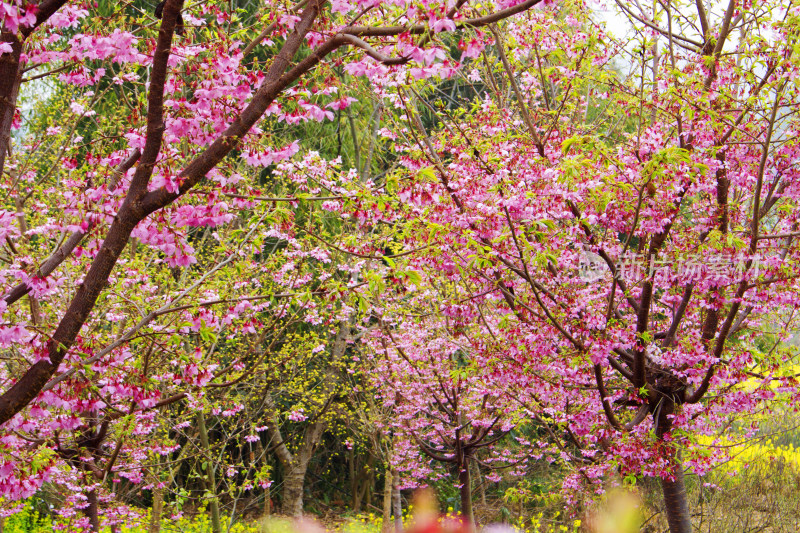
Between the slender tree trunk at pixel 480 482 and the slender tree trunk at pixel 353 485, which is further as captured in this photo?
the slender tree trunk at pixel 353 485

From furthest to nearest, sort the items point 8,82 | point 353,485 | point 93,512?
point 353,485, point 93,512, point 8,82

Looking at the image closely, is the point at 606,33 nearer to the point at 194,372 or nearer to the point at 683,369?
the point at 683,369

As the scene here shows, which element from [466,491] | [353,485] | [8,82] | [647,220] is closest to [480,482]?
[353,485]

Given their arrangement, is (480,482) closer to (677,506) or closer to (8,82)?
(677,506)

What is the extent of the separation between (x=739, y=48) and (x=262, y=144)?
3.66m

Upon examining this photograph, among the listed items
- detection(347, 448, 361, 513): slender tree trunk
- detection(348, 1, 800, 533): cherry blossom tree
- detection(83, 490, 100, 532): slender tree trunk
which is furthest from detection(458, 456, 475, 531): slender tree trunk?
detection(347, 448, 361, 513): slender tree trunk

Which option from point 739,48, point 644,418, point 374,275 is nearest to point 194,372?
point 374,275

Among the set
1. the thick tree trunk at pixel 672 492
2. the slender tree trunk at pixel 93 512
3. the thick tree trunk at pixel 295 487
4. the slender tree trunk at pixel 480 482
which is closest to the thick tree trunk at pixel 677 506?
the thick tree trunk at pixel 672 492

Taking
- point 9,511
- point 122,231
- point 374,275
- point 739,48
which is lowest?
point 9,511

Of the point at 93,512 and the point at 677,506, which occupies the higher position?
the point at 677,506

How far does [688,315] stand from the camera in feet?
19.1

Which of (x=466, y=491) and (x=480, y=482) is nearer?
(x=466, y=491)

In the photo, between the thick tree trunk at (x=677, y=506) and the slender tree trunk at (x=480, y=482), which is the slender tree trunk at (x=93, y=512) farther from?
the slender tree trunk at (x=480, y=482)

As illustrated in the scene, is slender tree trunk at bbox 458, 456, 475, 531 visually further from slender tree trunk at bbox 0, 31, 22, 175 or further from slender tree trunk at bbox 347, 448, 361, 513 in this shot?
slender tree trunk at bbox 0, 31, 22, 175
